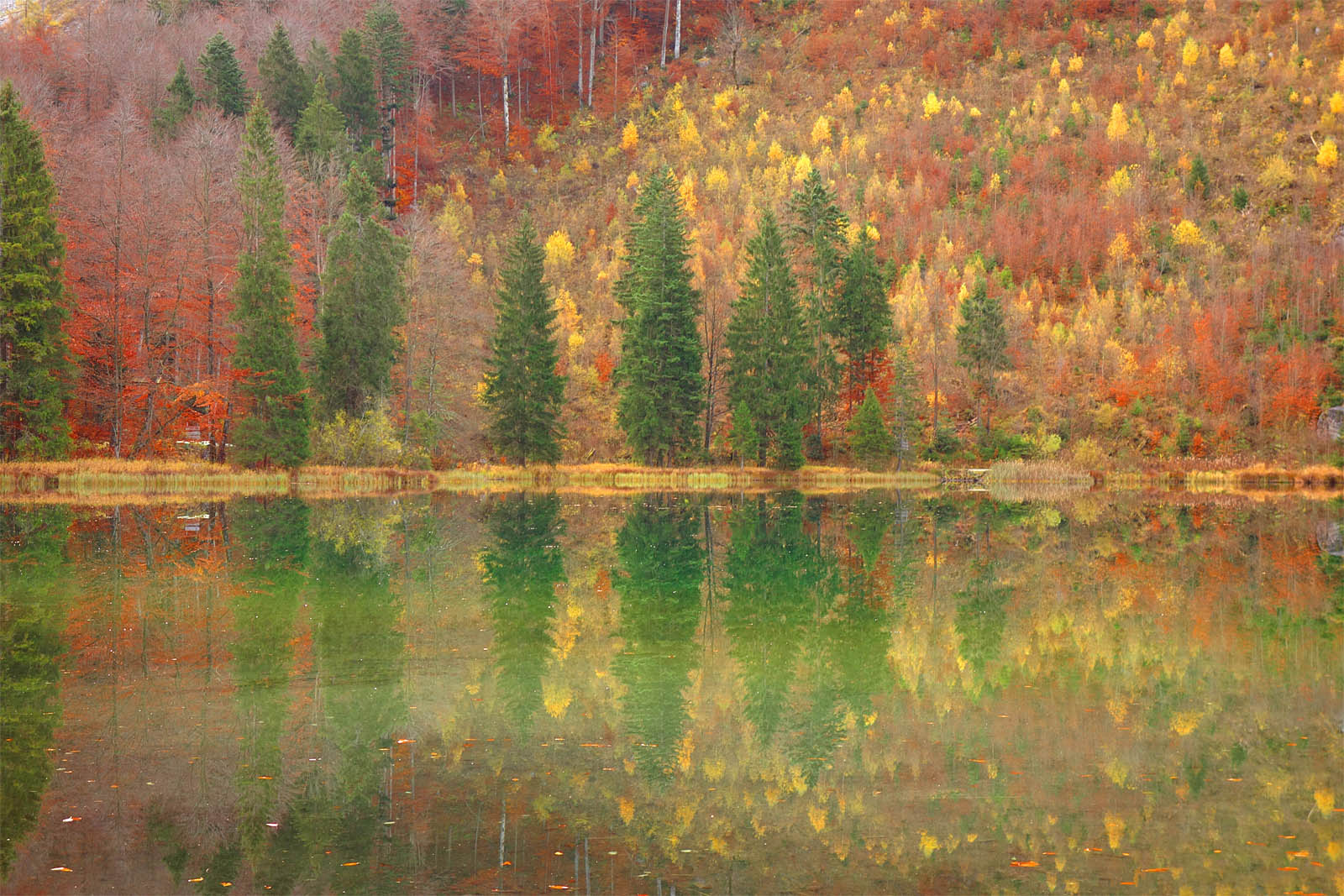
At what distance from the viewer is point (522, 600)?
16469 millimetres

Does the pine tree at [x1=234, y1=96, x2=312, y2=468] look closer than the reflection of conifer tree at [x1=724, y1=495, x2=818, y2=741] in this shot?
No

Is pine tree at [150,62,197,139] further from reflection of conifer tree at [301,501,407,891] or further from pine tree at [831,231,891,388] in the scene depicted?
reflection of conifer tree at [301,501,407,891]

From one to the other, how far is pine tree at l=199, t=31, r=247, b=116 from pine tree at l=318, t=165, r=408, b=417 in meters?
28.6

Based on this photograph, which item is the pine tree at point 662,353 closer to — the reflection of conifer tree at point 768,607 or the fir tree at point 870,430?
the fir tree at point 870,430

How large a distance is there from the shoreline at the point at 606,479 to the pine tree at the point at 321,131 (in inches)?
1000

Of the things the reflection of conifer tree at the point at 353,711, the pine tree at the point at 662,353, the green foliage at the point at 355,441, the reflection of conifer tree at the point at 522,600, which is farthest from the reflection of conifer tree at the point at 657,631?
the pine tree at the point at 662,353

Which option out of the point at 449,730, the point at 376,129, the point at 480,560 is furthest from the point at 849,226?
the point at 449,730

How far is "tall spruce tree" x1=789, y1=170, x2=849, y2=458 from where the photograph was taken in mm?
54625

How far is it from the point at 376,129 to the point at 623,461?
36.0 metres

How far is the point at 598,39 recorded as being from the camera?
318 ft

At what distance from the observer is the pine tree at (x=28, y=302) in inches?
1464

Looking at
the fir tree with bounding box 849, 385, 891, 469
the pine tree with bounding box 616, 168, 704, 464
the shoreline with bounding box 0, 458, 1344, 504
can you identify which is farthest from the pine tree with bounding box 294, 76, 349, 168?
the fir tree with bounding box 849, 385, 891, 469

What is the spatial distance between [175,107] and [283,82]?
9.02 meters

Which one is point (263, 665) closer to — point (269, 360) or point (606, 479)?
point (269, 360)
